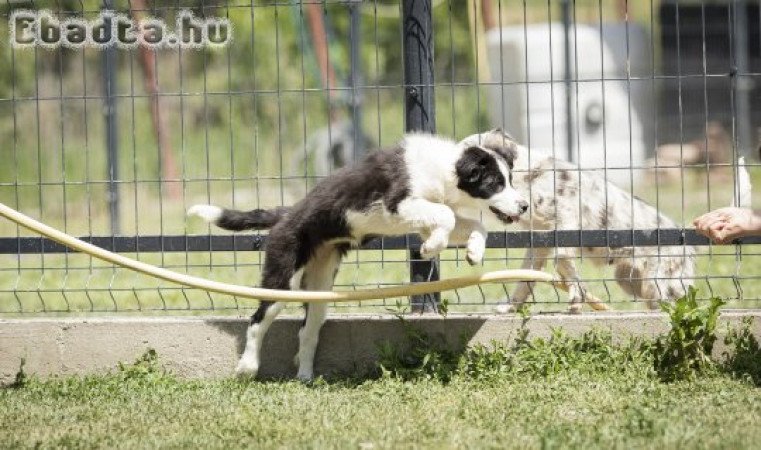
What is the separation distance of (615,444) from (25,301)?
6.74 m

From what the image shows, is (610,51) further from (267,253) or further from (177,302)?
(267,253)

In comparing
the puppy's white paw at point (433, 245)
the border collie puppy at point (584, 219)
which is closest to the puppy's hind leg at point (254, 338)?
the puppy's white paw at point (433, 245)

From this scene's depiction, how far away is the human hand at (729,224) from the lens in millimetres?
5668

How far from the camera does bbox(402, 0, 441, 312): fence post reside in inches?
279

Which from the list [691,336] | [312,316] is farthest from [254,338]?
[691,336]

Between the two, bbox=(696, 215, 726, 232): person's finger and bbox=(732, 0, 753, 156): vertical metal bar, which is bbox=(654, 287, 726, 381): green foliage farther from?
bbox=(732, 0, 753, 156): vertical metal bar

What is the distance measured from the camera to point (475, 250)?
630 centimetres

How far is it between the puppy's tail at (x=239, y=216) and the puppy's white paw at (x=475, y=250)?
118 cm

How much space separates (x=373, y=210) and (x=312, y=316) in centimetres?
73

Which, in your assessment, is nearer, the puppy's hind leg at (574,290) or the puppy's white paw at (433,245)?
the puppy's white paw at (433,245)

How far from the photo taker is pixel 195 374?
22.9ft

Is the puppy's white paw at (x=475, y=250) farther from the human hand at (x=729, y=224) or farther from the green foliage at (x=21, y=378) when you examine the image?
the green foliage at (x=21, y=378)

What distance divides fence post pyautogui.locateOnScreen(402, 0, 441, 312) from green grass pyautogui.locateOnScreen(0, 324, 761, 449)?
2.18ft

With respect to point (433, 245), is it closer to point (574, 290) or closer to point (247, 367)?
point (247, 367)
